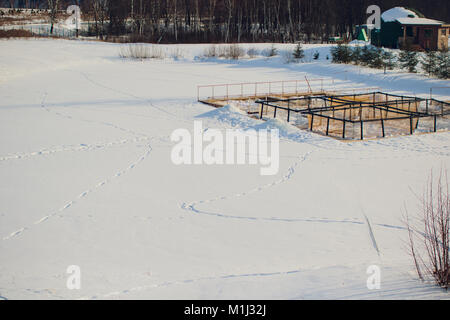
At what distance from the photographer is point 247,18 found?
4719 cm

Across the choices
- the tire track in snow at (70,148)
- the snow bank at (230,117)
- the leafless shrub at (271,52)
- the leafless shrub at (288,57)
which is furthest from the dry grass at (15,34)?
the tire track in snow at (70,148)

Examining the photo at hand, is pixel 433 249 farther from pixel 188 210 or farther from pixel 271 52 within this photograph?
pixel 271 52

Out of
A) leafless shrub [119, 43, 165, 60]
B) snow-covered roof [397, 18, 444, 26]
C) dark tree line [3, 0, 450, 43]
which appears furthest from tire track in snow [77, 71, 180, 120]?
snow-covered roof [397, 18, 444, 26]

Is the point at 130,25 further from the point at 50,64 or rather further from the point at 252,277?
the point at 252,277

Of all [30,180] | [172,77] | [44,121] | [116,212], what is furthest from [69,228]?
[172,77]

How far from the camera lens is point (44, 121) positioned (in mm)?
15547

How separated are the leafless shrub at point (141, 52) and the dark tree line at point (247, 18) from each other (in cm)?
939

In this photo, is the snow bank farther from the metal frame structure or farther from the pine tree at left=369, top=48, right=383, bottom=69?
the pine tree at left=369, top=48, right=383, bottom=69

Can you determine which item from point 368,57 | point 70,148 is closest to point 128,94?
point 70,148

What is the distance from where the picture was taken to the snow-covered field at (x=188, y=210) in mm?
5852

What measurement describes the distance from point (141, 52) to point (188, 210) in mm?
26832

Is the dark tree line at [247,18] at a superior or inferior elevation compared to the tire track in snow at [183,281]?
superior

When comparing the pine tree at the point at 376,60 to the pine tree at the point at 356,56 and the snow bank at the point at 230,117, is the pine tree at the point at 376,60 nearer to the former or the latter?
the pine tree at the point at 356,56

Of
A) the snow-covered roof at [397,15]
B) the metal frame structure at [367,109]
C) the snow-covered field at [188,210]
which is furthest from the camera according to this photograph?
the snow-covered roof at [397,15]
